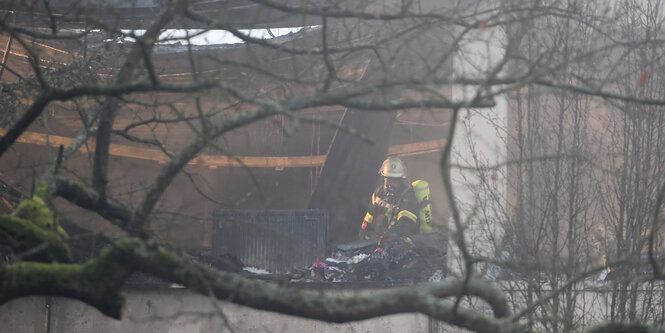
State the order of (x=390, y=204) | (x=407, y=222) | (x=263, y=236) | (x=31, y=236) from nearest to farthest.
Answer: (x=31, y=236)
(x=407, y=222)
(x=263, y=236)
(x=390, y=204)

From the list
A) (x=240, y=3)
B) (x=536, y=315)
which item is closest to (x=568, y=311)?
(x=536, y=315)

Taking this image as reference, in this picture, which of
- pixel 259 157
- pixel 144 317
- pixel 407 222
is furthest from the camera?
pixel 259 157

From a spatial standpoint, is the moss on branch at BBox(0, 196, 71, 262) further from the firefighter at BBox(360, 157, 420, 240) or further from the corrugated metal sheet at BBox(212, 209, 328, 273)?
the firefighter at BBox(360, 157, 420, 240)

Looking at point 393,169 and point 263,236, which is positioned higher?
point 393,169

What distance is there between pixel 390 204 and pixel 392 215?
0.73ft

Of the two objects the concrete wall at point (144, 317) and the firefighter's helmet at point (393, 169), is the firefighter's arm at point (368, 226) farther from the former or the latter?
the concrete wall at point (144, 317)

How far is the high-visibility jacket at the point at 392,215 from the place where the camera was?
1074 cm

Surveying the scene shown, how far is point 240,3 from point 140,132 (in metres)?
4.84

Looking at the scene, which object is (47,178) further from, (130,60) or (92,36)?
(92,36)

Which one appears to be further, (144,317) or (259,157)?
(259,157)

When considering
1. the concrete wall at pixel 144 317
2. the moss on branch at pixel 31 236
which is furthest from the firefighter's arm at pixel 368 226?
the moss on branch at pixel 31 236

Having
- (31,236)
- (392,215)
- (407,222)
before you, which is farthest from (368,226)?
(31,236)

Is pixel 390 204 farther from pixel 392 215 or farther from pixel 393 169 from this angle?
pixel 393 169

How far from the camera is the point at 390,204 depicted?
36.9 ft
